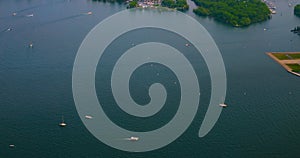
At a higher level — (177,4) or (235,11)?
(177,4)

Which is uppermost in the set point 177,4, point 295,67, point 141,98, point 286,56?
point 177,4

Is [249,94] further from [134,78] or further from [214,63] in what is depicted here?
[134,78]

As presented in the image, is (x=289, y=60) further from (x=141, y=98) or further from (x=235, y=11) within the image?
(x=141, y=98)

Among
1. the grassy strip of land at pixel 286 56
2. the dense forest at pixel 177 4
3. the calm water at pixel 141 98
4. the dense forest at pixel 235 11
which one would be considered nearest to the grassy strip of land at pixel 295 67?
the calm water at pixel 141 98

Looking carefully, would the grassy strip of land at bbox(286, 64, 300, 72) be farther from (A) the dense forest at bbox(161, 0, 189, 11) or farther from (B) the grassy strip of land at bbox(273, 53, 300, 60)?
(A) the dense forest at bbox(161, 0, 189, 11)

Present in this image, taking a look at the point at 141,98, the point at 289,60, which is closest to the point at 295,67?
the point at 289,60

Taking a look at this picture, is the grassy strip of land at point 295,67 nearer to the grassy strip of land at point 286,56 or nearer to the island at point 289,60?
the island at point 289,60

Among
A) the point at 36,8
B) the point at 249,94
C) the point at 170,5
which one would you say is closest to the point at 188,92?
the point at 249,94
